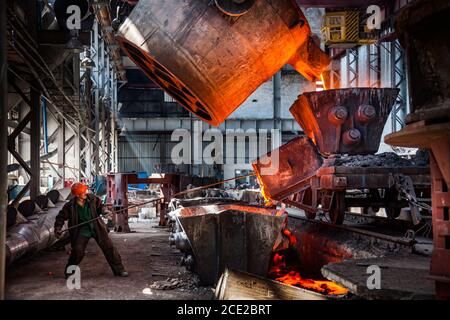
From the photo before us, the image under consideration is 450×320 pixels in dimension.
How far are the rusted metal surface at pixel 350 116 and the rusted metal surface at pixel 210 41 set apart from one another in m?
2.47

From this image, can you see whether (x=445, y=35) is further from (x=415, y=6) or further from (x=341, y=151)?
(x=341, y=151)

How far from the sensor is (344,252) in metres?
6.98

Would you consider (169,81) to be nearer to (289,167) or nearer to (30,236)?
(30,236)

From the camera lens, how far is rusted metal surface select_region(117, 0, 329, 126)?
520 cm

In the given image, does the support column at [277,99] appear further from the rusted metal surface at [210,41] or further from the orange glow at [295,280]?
the rusted metal surface at [210,41]

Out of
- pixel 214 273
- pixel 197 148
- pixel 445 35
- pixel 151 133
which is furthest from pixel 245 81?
pixel 151 133

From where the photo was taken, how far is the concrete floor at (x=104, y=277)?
510cm

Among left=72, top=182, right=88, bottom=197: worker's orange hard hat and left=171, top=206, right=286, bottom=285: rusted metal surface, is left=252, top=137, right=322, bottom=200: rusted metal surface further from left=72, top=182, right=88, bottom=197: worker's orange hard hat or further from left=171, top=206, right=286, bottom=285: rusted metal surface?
left=72, top=182, right=88, bottom=197: worker's orange hard hat

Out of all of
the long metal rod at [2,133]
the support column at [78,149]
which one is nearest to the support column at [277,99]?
the support column at [78,149]

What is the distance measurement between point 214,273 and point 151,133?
24.5 m

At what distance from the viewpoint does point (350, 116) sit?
7941 millimetres

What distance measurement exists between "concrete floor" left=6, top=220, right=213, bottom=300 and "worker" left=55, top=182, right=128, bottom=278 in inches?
10.6

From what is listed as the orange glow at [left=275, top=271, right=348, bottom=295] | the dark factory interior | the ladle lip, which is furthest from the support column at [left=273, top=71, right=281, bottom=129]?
the ladle lip

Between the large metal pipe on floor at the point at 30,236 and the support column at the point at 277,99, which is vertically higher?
the support column at the point at 277,99
